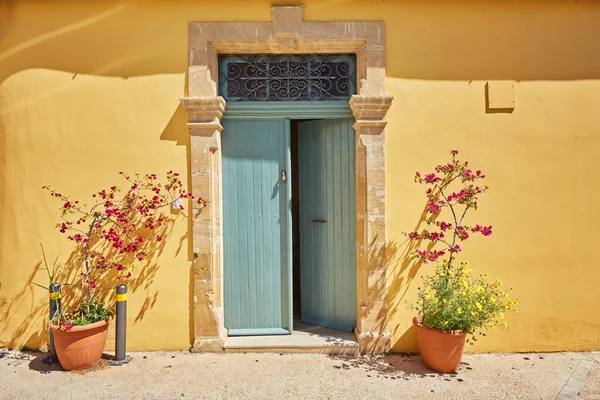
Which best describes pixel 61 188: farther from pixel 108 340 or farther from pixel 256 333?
pixel 256 333

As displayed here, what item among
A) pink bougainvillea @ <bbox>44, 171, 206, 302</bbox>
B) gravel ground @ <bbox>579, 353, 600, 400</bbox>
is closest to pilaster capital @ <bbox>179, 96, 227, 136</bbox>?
pink bougainvillea @ <bbox>44, 171, 206, 302</bbox>

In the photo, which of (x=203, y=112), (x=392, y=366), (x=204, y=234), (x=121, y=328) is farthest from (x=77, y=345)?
(x=392, y=366)

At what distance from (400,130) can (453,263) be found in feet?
4.63

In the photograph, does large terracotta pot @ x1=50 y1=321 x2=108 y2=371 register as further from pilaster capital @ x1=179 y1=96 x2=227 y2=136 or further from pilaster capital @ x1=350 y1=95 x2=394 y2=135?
pilaster capital @ x1=350 y1=95 x2=394 y2=135

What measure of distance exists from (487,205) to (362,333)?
1767 mm

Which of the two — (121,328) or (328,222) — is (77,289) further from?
(328,222)

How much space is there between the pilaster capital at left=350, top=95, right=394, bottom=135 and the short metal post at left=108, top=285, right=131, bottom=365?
2697 mm

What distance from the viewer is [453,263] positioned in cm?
354

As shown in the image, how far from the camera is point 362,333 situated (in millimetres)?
3508

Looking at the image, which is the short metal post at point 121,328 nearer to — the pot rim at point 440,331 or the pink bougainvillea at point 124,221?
the pink bougainvillea at point 124,221

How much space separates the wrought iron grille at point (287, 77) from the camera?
3.67m

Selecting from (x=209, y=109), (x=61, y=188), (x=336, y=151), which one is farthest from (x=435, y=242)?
(x=61, y=188)

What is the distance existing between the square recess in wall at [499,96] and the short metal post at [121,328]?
3893 mm

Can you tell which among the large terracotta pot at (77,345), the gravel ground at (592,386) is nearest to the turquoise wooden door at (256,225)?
the large terracotta pot at (77,345)
